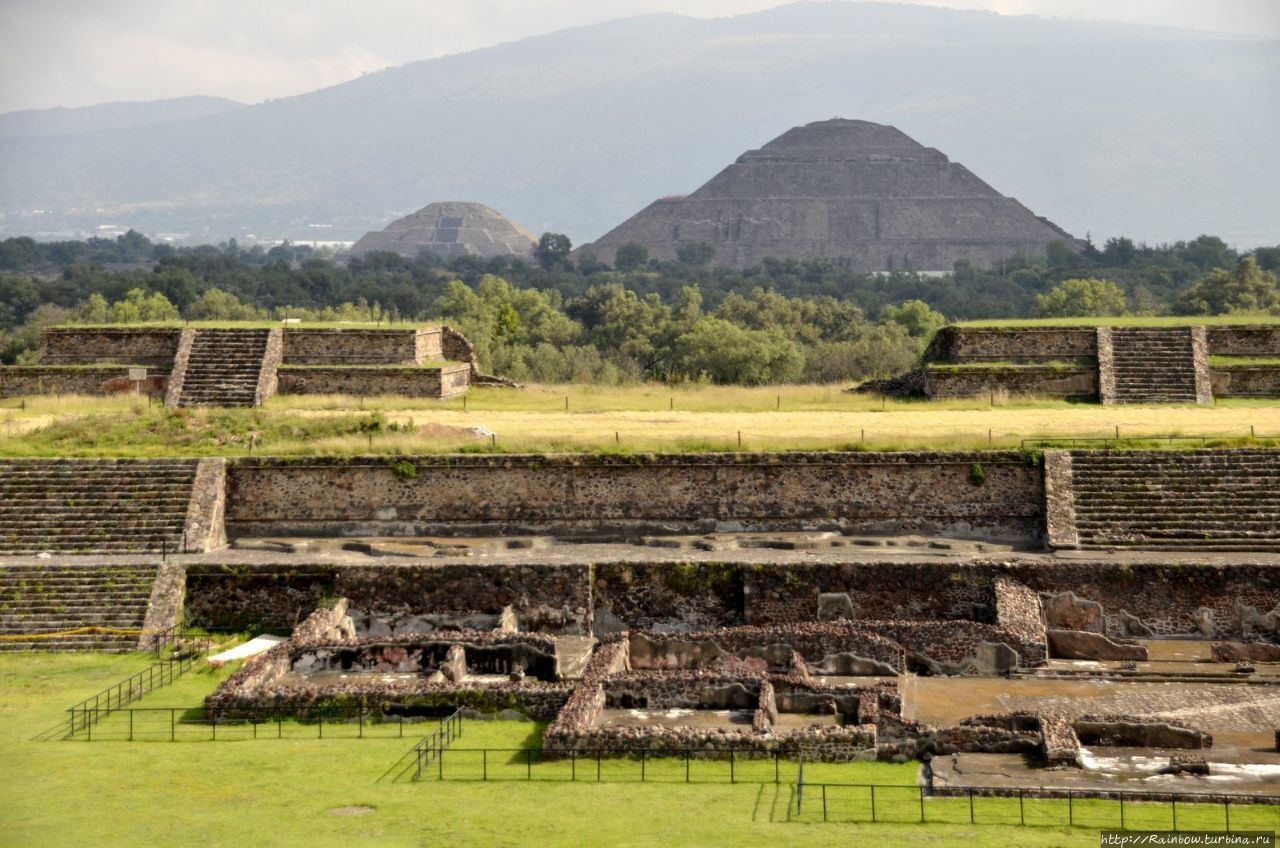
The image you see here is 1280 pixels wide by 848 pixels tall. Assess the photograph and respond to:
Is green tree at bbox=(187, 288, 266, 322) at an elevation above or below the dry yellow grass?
above

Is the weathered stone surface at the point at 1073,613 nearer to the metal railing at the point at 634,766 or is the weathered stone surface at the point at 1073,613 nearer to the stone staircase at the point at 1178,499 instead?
the stone staircase at the point at 1178,499

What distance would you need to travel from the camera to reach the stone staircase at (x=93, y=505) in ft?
107

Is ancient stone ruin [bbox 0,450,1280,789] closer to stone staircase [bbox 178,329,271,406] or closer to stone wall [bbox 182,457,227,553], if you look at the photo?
stone wall [bbox 182,457,227,553]

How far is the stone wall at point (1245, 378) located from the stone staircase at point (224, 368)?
2235cm

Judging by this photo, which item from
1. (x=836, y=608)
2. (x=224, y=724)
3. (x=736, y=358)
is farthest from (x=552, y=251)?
(x=224, y=724)

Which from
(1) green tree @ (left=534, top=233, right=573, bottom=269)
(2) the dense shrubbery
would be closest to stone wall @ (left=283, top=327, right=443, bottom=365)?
(2) the dense shrubbery

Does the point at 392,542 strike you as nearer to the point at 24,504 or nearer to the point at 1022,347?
the point at 24,504

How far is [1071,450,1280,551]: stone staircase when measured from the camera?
103 ft

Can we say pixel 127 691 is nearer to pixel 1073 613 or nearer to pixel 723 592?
pixel 723 592

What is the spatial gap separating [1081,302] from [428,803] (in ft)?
205

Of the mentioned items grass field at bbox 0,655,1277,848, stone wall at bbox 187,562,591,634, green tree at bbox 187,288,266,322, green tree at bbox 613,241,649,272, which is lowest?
grass field at bbox 0,655,1277,848

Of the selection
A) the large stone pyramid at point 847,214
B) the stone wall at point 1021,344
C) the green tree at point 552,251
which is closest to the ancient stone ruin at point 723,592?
the stone wall at point 1021,344

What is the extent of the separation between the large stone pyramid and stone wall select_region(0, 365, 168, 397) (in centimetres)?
13376

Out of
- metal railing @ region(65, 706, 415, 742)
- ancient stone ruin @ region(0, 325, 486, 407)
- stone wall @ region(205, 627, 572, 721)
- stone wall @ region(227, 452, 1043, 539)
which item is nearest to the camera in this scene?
metal railing @ region(65, 706, 415, 742)
